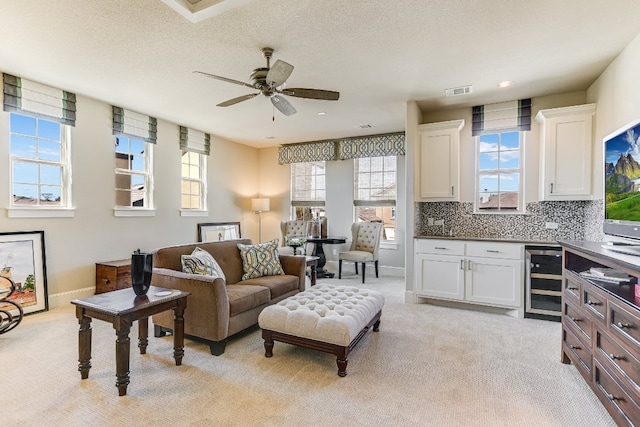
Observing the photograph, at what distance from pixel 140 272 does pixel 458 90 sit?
3.76m

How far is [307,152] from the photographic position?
21.8 feet

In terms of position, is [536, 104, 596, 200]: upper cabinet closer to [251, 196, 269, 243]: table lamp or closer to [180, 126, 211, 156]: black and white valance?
[251, 196, 269, 243]: table lamp

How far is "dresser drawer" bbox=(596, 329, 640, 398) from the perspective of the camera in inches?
60.2

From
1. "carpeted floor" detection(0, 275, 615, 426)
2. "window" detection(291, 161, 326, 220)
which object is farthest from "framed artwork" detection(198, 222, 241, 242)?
"carpeted floor" detection(0, 275, 615, 426)

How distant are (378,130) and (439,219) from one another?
2082 millimetres

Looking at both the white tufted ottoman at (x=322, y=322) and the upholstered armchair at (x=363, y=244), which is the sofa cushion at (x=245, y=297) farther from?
the upholstered armchair at (x=363, y=244)

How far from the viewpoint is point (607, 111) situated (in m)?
3.14

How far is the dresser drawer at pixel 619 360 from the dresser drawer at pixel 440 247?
6.53 feet

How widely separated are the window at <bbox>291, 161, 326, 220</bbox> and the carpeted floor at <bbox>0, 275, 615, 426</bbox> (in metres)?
3.92

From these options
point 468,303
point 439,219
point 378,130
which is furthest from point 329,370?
point 378,130

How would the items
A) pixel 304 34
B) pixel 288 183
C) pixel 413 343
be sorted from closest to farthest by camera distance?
pixel 304 34 → pixel 413 343 → pixel 288 183

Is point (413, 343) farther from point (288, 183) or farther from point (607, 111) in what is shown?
point (288, 183)

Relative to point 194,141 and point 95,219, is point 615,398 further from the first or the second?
point 194,141

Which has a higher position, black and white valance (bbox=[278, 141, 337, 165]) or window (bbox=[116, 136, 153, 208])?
black and white valance (bbox=[278, 141, 337, 165])
